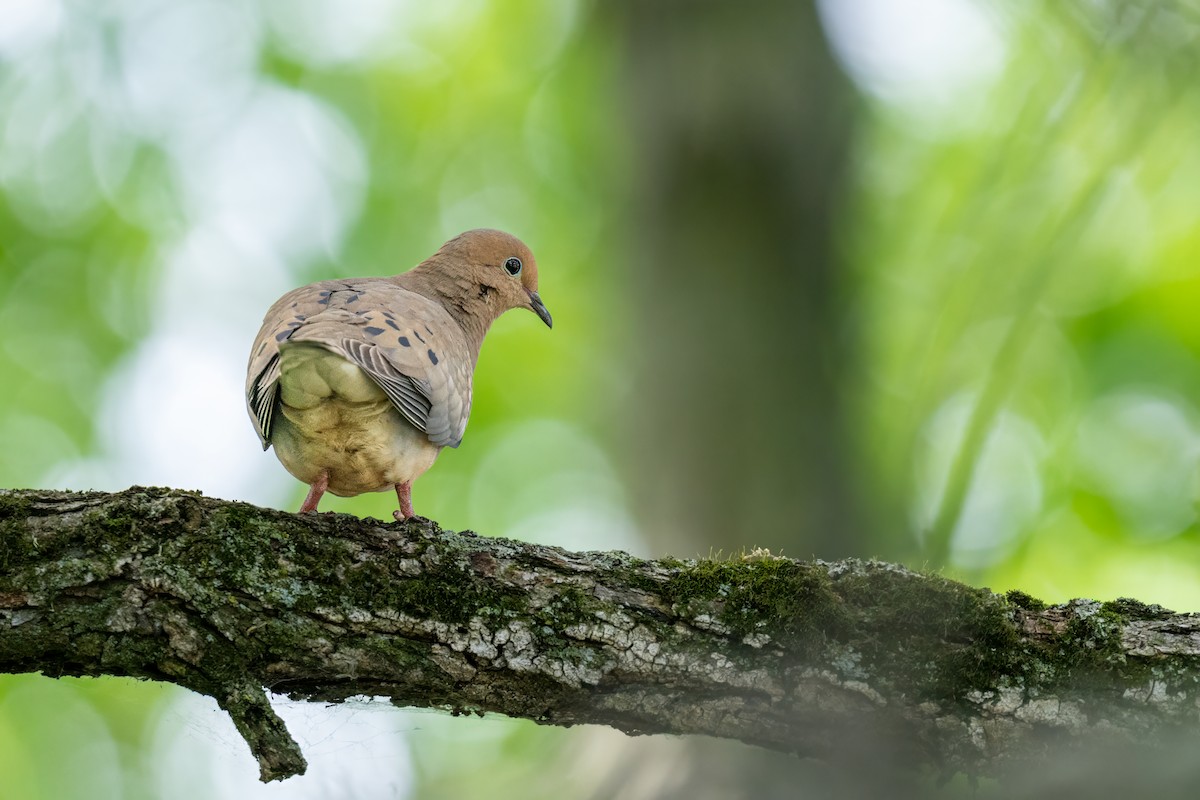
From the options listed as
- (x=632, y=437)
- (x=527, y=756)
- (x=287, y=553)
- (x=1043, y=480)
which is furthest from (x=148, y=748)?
(x=1043, y=480)

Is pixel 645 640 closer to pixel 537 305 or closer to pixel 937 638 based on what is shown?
pixel 937 638

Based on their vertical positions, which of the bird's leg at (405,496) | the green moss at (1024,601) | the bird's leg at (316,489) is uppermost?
the bird's leg at (405,496)

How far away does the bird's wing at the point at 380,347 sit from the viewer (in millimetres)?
4363

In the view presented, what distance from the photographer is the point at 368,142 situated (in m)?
11.4

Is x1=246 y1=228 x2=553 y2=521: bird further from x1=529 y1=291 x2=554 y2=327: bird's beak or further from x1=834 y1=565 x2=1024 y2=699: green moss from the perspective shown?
x1=834 y1=565 x2=1024 y2=699: green moss

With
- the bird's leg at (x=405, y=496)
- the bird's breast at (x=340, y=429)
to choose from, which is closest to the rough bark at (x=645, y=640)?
the bird's breast at (x=340, y=429)

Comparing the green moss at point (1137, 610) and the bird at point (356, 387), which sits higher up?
the bird at point (356, 387)

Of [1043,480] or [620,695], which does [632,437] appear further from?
[1043,480]

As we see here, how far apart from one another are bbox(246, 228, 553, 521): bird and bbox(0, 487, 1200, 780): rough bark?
0.57 meters

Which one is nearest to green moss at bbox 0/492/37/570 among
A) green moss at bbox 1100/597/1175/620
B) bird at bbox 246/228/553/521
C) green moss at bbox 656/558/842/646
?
bird at bbox 246/228/553/521

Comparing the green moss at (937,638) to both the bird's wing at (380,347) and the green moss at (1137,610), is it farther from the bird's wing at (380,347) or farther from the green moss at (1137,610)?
the bird's wing at (380,347)

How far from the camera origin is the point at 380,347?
178 inches

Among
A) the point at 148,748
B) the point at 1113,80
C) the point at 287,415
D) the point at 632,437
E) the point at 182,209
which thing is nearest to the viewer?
the point at 1113,80

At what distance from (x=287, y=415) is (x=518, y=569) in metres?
1.45
